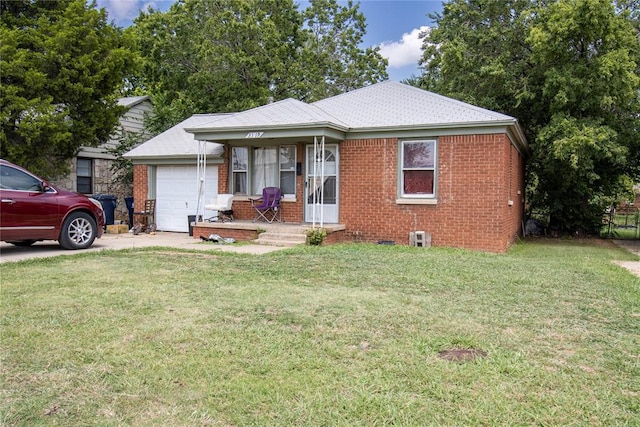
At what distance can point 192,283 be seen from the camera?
6441 millimetres

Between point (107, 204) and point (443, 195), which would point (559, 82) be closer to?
point (443, 195)

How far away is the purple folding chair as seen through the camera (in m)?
12.9

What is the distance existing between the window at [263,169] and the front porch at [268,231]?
1.22 m

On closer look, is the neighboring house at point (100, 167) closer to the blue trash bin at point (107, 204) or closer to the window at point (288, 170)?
the blue trash bin at point (107, 204)

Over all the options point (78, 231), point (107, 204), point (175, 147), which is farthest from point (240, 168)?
point (78, 231)

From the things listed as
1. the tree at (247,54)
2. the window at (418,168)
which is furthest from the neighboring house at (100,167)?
the window at (418,168)

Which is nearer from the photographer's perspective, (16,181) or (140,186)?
(16,181)

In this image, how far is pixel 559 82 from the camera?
12.9 m

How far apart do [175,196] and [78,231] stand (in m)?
5.57

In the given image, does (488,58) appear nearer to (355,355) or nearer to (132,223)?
(132,223)

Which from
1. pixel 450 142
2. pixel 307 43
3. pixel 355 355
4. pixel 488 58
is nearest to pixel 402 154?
pixel 450 142

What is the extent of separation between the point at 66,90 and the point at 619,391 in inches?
598

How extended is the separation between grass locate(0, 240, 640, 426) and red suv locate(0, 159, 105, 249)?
1.84m

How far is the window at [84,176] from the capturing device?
17.6 meters
